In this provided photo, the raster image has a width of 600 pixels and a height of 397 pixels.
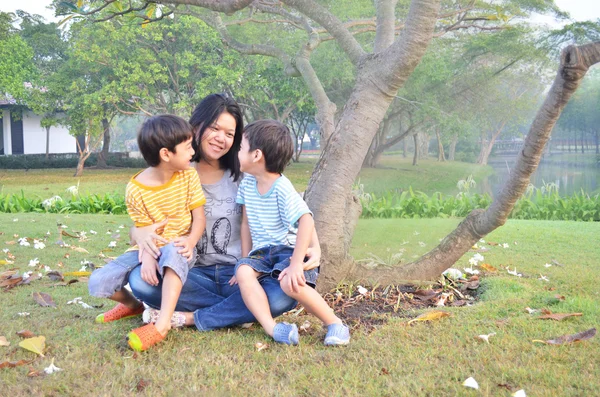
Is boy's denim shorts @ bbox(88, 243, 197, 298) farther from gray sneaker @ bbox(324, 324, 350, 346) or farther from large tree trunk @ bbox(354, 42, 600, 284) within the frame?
large tree trunk @ bbox(354, 42, 600, 284)

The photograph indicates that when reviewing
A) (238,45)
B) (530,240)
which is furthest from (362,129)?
(530,240)

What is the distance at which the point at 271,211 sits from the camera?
2.50m

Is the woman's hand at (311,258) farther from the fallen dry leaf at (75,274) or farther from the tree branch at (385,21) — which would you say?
the fallen dry leaf at (75,274)

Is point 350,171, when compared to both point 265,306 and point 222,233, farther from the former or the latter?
point 265,306

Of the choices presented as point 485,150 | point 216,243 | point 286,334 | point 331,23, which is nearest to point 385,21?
point 331,23

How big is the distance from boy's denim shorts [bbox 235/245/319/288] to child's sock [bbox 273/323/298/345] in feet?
0.71

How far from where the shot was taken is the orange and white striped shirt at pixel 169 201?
2430mm

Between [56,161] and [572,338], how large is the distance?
776 inches

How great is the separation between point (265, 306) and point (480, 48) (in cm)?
1573

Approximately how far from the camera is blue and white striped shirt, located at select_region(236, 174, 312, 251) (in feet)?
8.00

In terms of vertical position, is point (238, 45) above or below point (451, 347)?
above

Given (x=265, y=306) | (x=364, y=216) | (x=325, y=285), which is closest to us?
(x=265, y=306)

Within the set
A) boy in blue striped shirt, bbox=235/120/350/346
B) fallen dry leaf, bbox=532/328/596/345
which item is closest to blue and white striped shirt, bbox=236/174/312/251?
boy in blue striped shirt, bbox=235/120/350/346

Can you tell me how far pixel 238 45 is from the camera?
4.53 metres
